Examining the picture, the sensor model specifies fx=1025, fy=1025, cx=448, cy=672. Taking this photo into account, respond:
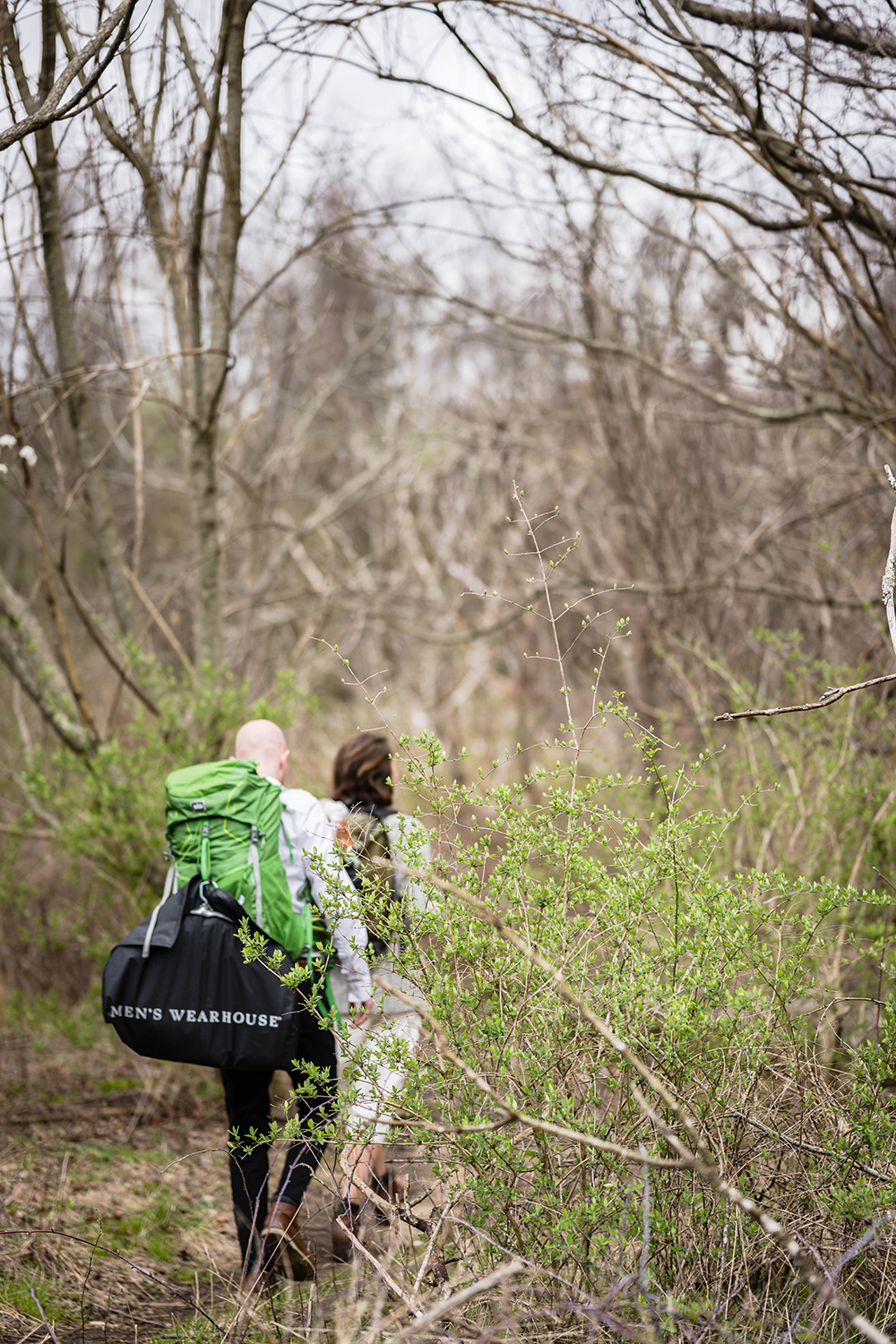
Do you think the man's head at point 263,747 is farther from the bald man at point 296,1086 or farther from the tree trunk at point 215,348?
the tree trunk at point 215,348

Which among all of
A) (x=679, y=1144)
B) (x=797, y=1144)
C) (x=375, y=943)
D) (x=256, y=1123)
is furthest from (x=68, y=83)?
(x=797, y=1144)

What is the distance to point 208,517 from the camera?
5.04 m

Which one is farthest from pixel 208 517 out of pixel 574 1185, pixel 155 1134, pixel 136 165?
pixel 574 1185

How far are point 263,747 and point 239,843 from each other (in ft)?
1.36

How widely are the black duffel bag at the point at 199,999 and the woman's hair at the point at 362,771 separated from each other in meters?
0.75

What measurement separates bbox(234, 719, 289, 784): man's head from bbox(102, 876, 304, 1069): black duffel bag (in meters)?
0.56

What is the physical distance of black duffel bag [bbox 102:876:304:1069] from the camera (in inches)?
115

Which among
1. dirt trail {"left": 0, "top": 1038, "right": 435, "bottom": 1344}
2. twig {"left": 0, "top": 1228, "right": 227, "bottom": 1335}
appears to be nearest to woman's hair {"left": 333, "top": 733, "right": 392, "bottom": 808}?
dirt trail {"left": 0, "top": 1038, "right": 435, "bottom": 1344}

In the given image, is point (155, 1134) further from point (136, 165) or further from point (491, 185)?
point (491, 185)

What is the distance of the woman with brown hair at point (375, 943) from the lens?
2.28m

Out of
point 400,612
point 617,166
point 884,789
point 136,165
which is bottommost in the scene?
point 884,789

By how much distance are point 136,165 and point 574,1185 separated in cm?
397

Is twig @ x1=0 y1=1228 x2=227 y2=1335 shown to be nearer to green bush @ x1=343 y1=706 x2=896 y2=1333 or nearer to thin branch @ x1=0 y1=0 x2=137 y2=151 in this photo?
green bush @ x1=343 y1=706 x2=896 y2=1333

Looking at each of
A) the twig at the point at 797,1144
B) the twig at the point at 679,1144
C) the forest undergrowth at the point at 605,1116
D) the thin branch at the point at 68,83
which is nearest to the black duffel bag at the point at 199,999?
the forest undergrowth at the point at 605,1116
